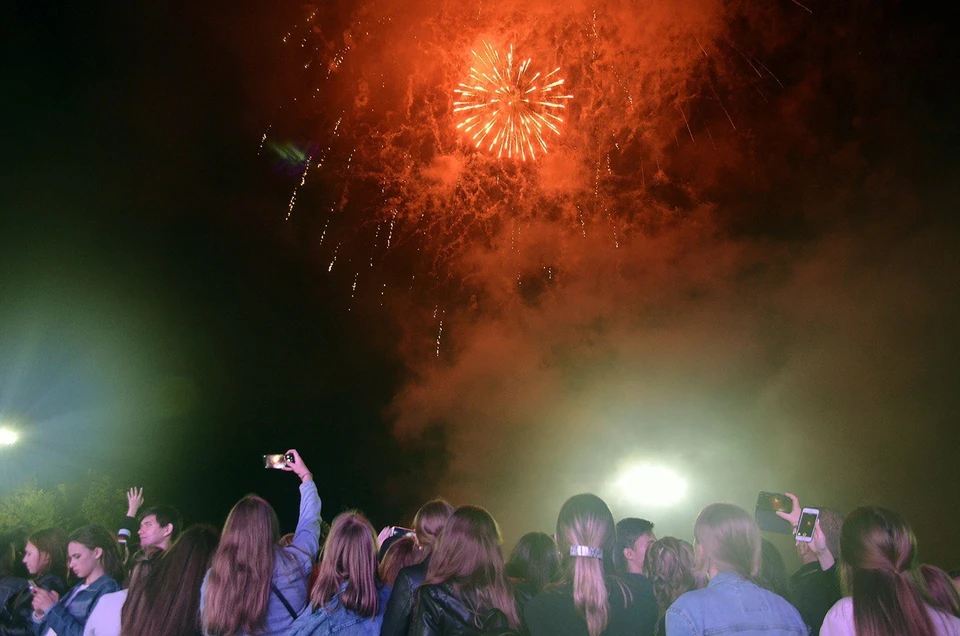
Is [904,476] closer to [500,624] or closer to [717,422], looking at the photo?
[717,422]

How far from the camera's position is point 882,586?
2.87 metres

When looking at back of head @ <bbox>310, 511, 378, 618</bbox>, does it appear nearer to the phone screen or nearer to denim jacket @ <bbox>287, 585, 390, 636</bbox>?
denim jacket @ <bbox>287, 585, 390, 636</bbox>

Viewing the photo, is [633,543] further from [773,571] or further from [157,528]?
[157,528]

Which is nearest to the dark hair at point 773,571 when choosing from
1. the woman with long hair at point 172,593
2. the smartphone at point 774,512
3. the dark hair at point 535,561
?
the smartphone at point 774,512

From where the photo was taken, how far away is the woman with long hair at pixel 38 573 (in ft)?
16.2

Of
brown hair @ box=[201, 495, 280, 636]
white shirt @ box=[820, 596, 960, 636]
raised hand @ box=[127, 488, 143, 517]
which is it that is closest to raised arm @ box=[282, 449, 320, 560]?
brown hair @ box=[201, 495, 280, 636]

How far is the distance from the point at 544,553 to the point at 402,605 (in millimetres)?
1353

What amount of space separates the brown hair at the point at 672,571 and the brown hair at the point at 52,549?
477cm

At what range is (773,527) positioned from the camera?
4.06m

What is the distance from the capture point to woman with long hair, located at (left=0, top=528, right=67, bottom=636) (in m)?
4.95

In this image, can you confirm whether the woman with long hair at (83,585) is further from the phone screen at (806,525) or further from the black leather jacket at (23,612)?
the phone screen at (806,525)

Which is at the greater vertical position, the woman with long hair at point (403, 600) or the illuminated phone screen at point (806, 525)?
the illuminated phone screen at point (806, 525)

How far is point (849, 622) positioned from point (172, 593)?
11.5ft


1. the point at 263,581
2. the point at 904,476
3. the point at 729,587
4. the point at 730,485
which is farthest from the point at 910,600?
the point at 730,485
